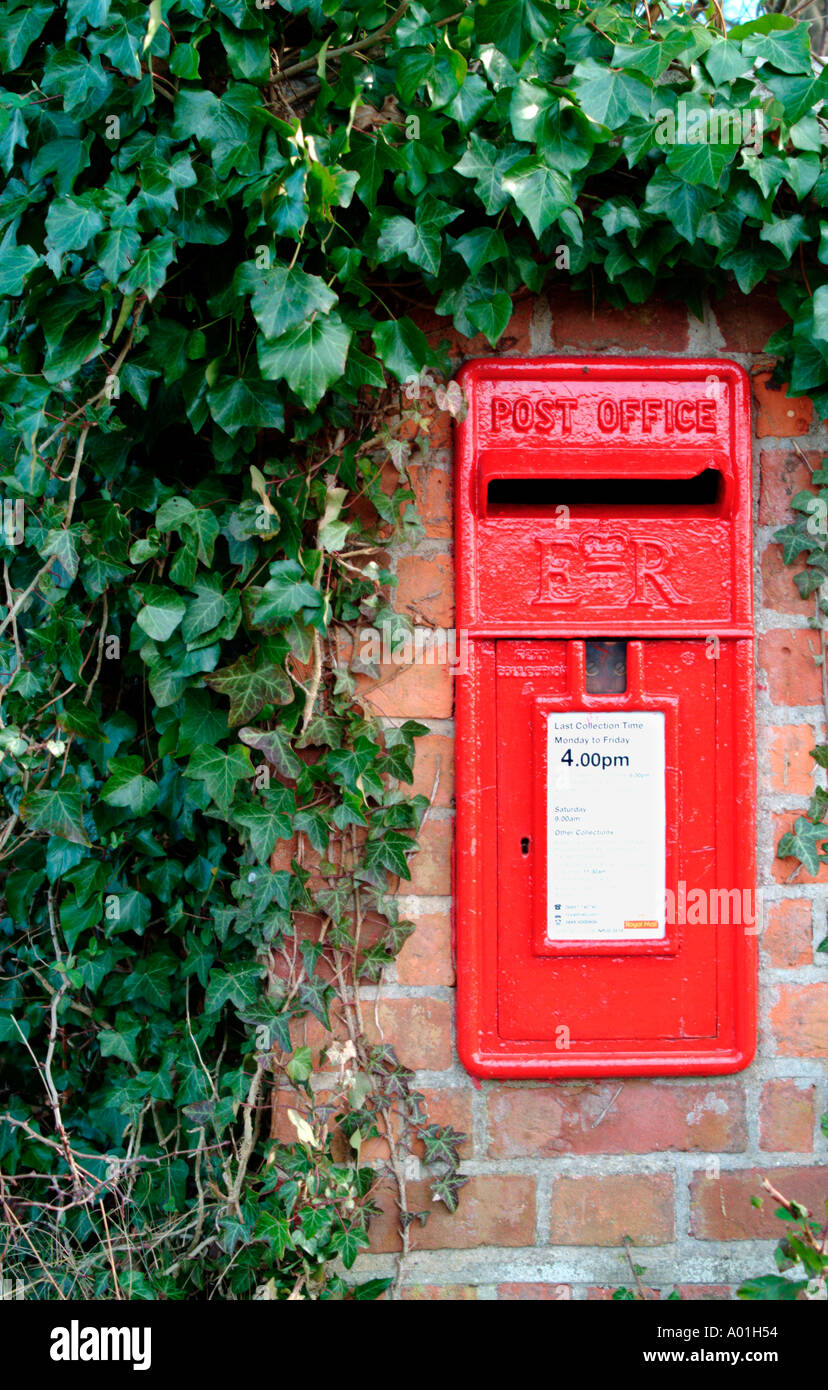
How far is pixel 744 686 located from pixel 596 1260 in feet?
3.56

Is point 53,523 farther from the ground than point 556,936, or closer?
farther from the ground

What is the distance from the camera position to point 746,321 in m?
1.89

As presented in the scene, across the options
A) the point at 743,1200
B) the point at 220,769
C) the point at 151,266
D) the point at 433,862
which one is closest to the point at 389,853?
the point at 433,862

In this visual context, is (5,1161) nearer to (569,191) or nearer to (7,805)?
(7,805)

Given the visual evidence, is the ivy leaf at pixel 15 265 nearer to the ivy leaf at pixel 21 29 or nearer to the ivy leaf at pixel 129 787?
the ivy leaf at pixel 21 29

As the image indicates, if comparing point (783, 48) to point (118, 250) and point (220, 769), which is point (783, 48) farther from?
point (220, 769)

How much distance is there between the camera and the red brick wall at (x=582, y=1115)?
1.85m

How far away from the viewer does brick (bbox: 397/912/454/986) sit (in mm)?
1861

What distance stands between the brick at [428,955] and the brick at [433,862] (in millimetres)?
48

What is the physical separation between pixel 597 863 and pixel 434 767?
0.34 m

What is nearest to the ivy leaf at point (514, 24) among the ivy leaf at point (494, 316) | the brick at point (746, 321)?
the ivy leaf at point (494, 316)
